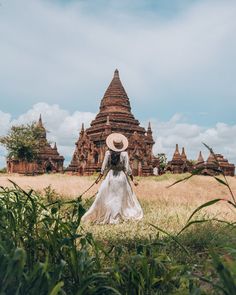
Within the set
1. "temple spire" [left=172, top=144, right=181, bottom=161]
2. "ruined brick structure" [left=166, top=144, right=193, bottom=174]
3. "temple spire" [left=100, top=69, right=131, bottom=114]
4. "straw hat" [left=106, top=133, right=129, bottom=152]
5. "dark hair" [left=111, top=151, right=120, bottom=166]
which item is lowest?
"dark hair" [left=111, top=151, right=120, bottom=166]

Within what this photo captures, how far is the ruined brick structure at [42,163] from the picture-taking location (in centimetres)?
3847

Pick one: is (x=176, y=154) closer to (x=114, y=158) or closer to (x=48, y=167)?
(x=48, y=167)

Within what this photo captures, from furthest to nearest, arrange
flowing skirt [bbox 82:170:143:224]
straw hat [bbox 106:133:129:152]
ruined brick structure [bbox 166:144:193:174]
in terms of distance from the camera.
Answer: ruined brick structure [bbox 166:144:193:174]
straw hat [bbox 106:133:129:152]
flowing skirt [bbox 82:170:143:224]

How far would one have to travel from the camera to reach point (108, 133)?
3092cm

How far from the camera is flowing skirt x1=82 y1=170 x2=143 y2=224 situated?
295 inches

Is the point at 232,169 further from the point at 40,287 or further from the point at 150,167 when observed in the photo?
the point at 40,287

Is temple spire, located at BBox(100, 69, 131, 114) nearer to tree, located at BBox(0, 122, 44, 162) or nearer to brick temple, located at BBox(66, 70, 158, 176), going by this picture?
brick temple, located at BBox(66, 70, 158, 176)

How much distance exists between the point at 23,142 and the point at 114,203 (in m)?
30.8

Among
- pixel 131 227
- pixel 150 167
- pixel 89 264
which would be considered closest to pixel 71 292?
pixel 89 264

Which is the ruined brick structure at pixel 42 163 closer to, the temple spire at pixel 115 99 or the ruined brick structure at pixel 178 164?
the temple spire at pixel 115 99

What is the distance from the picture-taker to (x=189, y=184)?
17.5 m

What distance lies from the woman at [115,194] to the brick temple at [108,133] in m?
22.0

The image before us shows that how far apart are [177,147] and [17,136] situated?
A: 15.2 meters

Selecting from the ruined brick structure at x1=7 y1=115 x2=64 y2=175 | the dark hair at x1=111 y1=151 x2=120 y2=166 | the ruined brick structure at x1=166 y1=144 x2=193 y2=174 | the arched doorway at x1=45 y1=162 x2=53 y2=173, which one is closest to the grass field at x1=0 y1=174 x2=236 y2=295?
the dark hair at x1=111 y1=151 x2=120 y2=166
